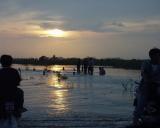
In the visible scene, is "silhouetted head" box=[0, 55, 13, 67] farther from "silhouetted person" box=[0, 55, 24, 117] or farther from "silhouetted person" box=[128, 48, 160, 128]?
"silhouetted person" box=[128, 48, 160, 128]

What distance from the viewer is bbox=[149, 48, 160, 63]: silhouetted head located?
11547 mm

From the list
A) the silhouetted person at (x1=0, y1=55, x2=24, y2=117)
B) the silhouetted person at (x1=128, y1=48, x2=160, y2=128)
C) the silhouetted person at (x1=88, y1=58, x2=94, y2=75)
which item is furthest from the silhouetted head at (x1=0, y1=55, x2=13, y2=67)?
the silhouetted person at (x1=88, y1=58, x2=94, y2=75)

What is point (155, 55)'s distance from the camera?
11617 millimetres

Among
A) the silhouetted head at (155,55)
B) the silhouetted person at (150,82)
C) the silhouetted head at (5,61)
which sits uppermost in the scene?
the silhouetted head at (155,55)

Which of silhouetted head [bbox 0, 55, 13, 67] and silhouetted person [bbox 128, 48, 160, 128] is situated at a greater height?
silhouetted head [bbox 0, 55, 13, 67]

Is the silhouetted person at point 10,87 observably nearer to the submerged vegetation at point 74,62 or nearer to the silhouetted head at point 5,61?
the silhouetted head at point 5,61

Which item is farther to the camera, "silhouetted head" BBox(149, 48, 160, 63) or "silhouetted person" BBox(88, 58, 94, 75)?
"silhouetted person" BBox(88, 58, 94, 75)

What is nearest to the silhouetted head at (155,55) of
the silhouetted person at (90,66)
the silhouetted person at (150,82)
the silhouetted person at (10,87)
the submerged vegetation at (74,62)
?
the silhouetted person at (150,82)

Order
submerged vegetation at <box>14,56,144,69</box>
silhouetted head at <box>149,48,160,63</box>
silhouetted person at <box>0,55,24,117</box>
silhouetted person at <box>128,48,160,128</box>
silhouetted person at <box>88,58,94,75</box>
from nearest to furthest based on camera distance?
silhouetted person at <box>0,55,24,117</box> < silhouetted head at <box>149,48,160,63</box> < silhouetted person at <box>128,48,160,128</box> < silhouetted person at <box>88,58,94,75</box> < submerged vegetation at <box>14,56,144,69</box>

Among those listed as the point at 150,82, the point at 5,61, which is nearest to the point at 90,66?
the point at 150,82

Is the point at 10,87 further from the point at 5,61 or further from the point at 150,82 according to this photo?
the point at 150,82

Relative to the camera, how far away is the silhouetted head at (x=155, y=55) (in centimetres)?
1155

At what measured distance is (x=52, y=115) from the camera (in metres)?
15.8

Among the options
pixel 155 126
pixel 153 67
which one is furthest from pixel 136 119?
pixel 153 67
